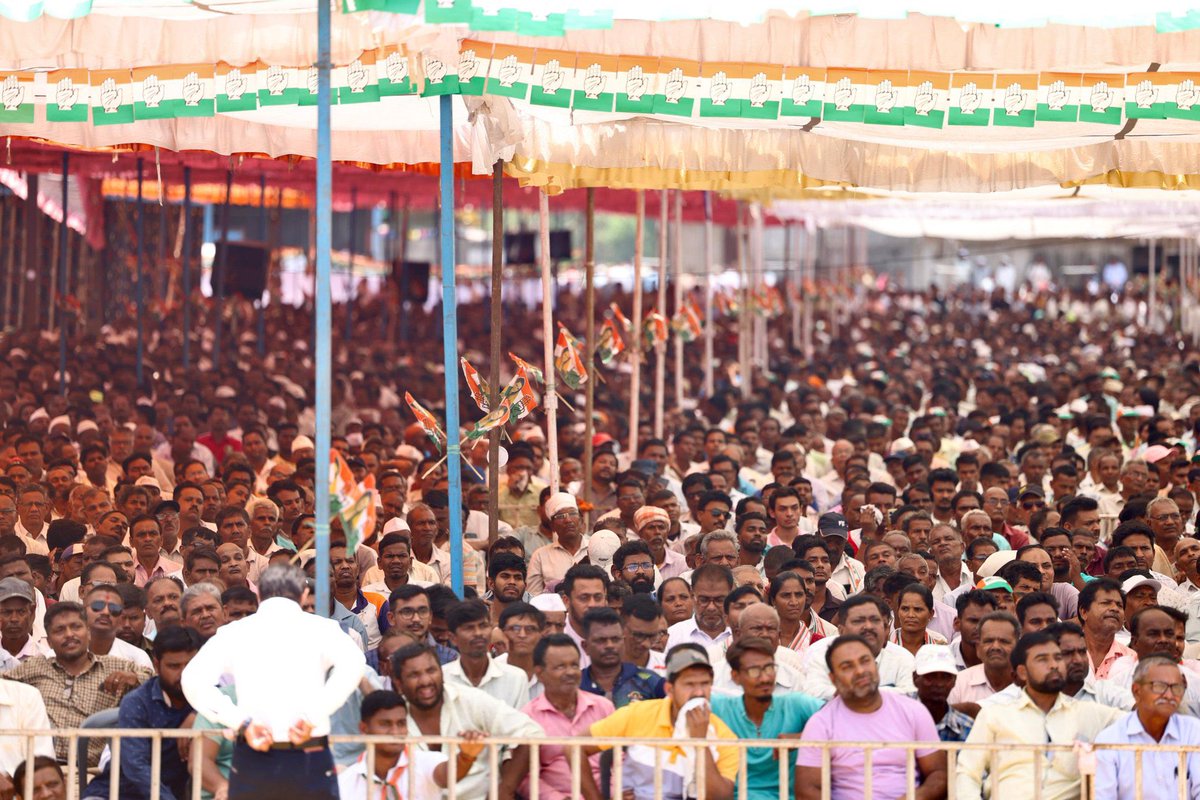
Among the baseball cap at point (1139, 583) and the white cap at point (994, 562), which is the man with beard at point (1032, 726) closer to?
the baseball cap at point (1139, 583)

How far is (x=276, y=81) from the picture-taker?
8828mm

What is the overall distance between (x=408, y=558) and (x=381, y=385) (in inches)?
415

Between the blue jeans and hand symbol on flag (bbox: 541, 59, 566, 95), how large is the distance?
3.72 m

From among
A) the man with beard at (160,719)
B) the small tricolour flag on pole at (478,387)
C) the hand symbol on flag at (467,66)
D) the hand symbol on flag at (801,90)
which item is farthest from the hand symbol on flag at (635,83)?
the man with beard at (160,719)

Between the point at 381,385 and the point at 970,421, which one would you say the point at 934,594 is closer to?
the point at 970,421

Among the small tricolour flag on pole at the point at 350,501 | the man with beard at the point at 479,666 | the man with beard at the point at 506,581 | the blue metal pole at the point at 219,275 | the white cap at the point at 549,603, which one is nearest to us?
the small tricolour flag on pole at the point at 350,501

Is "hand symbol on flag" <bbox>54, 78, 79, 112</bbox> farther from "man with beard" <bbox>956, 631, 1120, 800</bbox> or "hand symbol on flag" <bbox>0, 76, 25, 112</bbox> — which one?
"man with beard" <bbox>956, 631, 1120, 800</bbox>

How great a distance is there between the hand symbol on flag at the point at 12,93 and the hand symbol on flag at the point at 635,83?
3059mm

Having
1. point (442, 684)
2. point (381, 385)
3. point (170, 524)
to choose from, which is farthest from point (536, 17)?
point (381, 385)

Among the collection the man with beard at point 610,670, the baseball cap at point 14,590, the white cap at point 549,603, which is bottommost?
the man with beard at point 610,670

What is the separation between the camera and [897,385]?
68.2ft

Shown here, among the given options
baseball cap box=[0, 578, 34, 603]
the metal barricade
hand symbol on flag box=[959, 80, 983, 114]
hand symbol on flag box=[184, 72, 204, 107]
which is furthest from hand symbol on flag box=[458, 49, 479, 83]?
the metal barricade

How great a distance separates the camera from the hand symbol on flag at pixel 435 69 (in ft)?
27.0

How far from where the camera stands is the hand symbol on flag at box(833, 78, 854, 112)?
909cm
